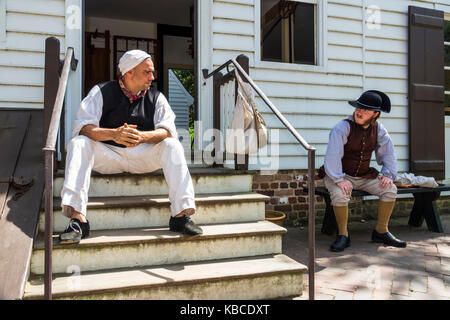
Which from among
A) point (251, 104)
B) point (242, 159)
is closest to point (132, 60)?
point (251, 104)

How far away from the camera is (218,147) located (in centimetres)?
378

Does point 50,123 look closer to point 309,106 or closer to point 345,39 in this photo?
point 309,106

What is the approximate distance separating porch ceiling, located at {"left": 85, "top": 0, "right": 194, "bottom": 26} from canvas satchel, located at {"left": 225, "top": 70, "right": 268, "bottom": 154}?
415 centimetres

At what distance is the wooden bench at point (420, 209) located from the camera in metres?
3.87

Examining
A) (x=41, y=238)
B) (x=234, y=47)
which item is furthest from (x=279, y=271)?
(x=234, y=47)

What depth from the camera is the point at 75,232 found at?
2.12 metres

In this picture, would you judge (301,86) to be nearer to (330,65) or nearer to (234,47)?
(330,65)

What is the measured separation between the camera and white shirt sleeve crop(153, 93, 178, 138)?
2.62 metres

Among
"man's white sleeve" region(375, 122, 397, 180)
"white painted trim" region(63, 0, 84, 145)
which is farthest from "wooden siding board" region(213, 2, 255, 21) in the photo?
"man's white sleeve" region(375, 122, 397, 180)

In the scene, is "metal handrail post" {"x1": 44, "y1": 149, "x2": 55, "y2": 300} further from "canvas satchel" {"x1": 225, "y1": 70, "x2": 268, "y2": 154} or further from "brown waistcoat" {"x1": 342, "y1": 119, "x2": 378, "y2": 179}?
"brown waistcoat" {"x1": 342, "y1": 119, "x2": 378, "y2": 179}

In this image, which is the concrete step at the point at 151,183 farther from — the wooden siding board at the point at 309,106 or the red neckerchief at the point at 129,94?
the wooden siding board at the point at 309,106

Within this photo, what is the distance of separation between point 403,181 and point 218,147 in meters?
2.15

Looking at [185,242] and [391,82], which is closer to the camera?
[185,242]

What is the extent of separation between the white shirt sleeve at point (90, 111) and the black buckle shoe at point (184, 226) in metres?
0.88
